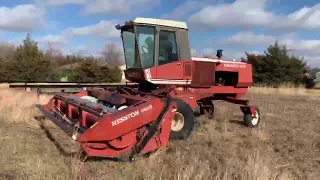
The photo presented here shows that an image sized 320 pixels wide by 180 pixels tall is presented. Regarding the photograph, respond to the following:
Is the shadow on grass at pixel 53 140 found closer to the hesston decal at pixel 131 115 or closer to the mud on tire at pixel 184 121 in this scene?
the hesston decal at pixel 131 115

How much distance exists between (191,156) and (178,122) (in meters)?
1.56

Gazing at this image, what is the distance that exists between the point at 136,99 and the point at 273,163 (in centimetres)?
279

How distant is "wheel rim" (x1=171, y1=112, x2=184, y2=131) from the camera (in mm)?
7441

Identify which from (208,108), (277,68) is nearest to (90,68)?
(277,68)

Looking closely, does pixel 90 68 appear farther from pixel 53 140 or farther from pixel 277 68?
pixel 53 140

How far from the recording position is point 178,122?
7.52 meters

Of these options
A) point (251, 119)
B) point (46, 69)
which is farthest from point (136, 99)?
point (46, 69)

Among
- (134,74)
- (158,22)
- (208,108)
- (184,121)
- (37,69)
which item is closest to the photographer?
(184,121)

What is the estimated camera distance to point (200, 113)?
40.0 feet

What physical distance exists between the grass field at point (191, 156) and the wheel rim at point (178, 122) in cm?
33

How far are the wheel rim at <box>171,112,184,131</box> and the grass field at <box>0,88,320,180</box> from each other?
0.33 meters

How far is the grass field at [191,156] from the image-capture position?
16.3 feet

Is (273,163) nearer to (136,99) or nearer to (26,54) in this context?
(136,99)

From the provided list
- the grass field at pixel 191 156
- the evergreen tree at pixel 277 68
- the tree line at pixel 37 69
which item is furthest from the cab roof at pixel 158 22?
the evergreen tree at pixel 277 68
